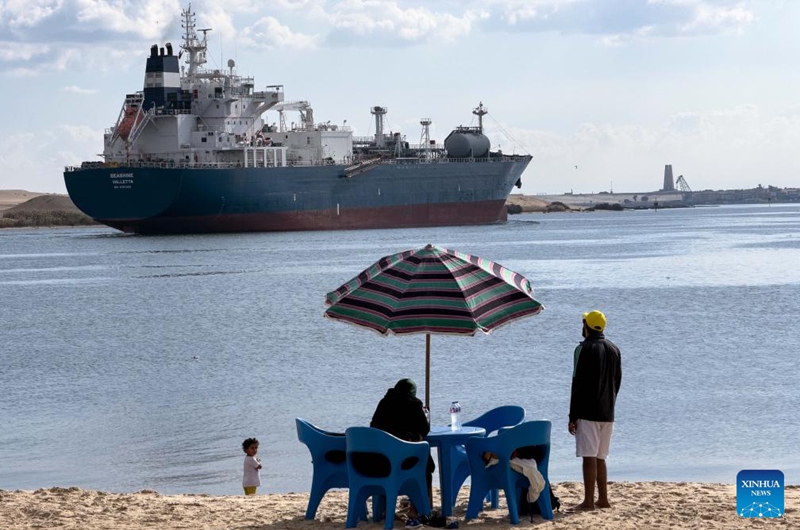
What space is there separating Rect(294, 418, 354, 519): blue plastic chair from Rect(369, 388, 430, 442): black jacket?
0.56m

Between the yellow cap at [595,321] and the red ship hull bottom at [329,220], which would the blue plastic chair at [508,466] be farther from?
the red ship hull bottom at [329,220]

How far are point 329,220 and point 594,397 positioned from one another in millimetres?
67374

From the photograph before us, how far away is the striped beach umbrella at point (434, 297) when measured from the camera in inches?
367

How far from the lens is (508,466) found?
29.7 feet

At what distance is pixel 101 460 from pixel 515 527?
6.15 m

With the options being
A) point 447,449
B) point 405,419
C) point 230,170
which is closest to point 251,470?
point 447,449

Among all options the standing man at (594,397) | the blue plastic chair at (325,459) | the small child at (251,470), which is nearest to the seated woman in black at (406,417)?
the blue plastic chair at (325,459)

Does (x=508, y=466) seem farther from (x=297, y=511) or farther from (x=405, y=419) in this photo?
(x=297, y=511)


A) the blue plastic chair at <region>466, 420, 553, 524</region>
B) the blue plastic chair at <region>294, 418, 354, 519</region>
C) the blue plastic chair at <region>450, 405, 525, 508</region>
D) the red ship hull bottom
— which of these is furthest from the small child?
the red ship hull bottom

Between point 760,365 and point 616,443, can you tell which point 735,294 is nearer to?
point 760,365

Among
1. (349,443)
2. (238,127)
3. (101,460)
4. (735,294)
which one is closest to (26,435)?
(101,460)

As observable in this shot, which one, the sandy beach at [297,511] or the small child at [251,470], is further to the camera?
the small child at [251,470]

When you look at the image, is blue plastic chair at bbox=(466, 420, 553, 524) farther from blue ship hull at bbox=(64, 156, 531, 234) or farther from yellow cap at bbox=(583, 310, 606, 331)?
blue ship hull at bbox=(64, 156, 531, 234)

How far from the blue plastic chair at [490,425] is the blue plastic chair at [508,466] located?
19cm
